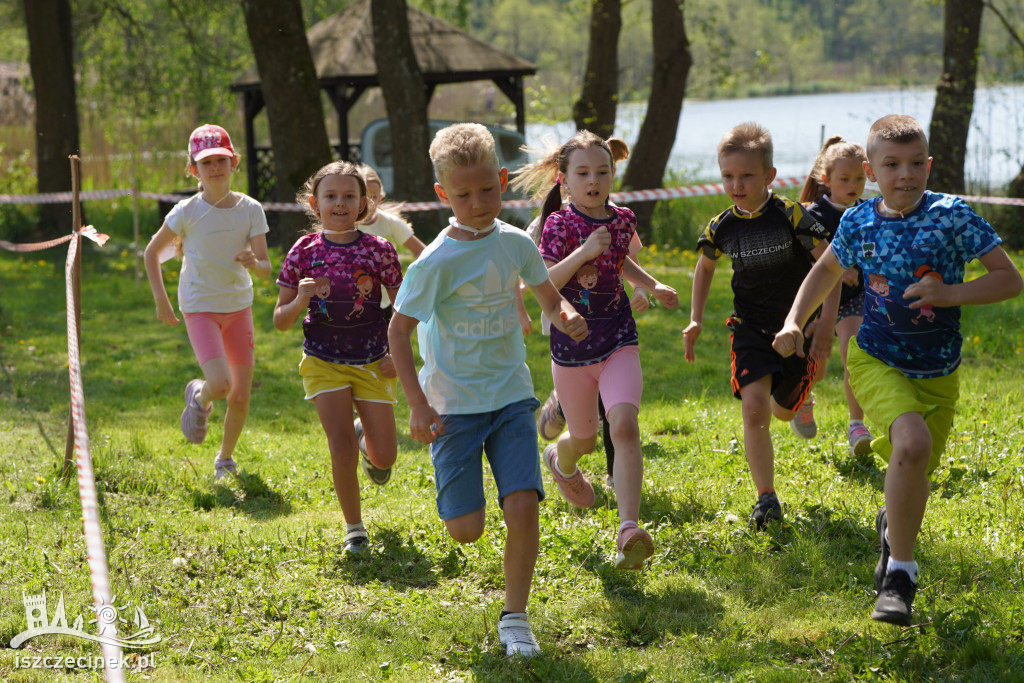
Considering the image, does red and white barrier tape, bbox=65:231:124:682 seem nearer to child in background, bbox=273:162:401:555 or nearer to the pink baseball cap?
the pink baseball cap

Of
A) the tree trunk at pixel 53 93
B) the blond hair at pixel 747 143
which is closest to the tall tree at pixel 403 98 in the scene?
the tree trunk at pixel 53 93

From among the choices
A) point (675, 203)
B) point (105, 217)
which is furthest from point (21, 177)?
point (675, 203)

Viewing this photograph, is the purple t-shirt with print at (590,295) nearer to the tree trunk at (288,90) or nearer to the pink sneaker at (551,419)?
the pink sneaker at (551,419)

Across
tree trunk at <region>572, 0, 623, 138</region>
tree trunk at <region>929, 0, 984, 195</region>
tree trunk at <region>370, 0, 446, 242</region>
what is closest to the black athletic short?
tree trunk at <region>929, 0, 984, 195</region>

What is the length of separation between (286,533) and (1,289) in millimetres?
10764

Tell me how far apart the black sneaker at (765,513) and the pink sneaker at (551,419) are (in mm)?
1179

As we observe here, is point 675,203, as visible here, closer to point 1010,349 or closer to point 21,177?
point 1010,349

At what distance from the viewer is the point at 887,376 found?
13.1 ft

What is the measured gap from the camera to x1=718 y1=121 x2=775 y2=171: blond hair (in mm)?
5129

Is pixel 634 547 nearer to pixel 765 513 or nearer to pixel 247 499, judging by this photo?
pixel 765 513

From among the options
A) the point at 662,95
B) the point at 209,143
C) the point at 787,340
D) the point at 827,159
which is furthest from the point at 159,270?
the point at 662,95

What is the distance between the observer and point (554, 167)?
213 inches

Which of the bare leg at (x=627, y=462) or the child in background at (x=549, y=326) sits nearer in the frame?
the bare leg at (x=627, y=462)

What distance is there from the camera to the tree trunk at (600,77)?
16922 mm
